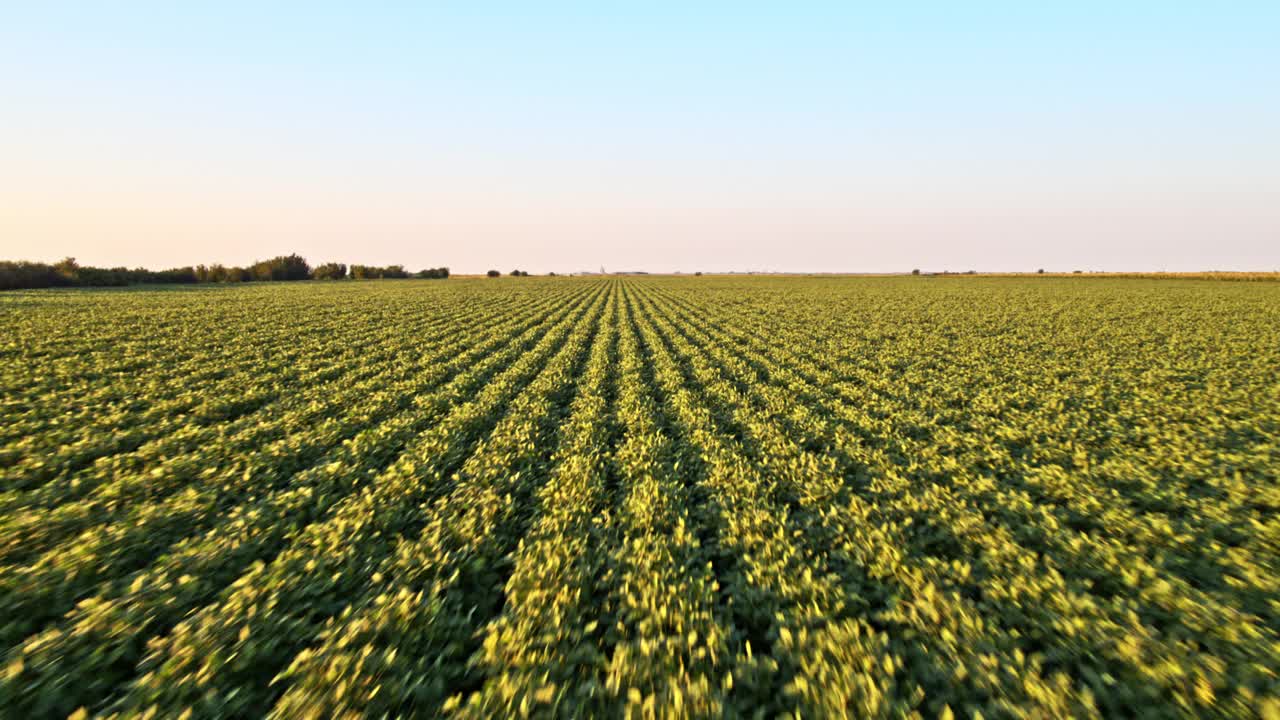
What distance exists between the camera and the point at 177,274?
86.9 meters

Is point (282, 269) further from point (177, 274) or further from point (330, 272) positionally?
point (177, 274)

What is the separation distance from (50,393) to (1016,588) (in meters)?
21.6

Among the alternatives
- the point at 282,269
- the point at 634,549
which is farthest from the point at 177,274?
the point at 634,549

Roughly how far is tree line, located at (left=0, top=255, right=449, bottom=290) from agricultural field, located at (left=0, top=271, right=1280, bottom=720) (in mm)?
81419

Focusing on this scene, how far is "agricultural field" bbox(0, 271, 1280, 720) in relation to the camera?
416 centimetres

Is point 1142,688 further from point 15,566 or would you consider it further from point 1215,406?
point 1215,406

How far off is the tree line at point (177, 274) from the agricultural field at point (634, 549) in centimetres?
8142

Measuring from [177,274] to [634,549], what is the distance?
11816 centimetres

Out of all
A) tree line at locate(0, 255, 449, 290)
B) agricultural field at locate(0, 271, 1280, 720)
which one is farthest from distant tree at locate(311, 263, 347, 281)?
agricultural field at locate(0, 271, 1280, 720)

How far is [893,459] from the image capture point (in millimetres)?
9422

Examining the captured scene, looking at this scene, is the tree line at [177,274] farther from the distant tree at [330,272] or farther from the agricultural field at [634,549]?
the agricultural field at [634,549]

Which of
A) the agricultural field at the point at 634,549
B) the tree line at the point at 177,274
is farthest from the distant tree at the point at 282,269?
the agricultural field at the point at 634,549

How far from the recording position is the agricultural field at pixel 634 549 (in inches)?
164

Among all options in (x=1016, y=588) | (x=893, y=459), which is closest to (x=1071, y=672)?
(x=1016, y=588)
